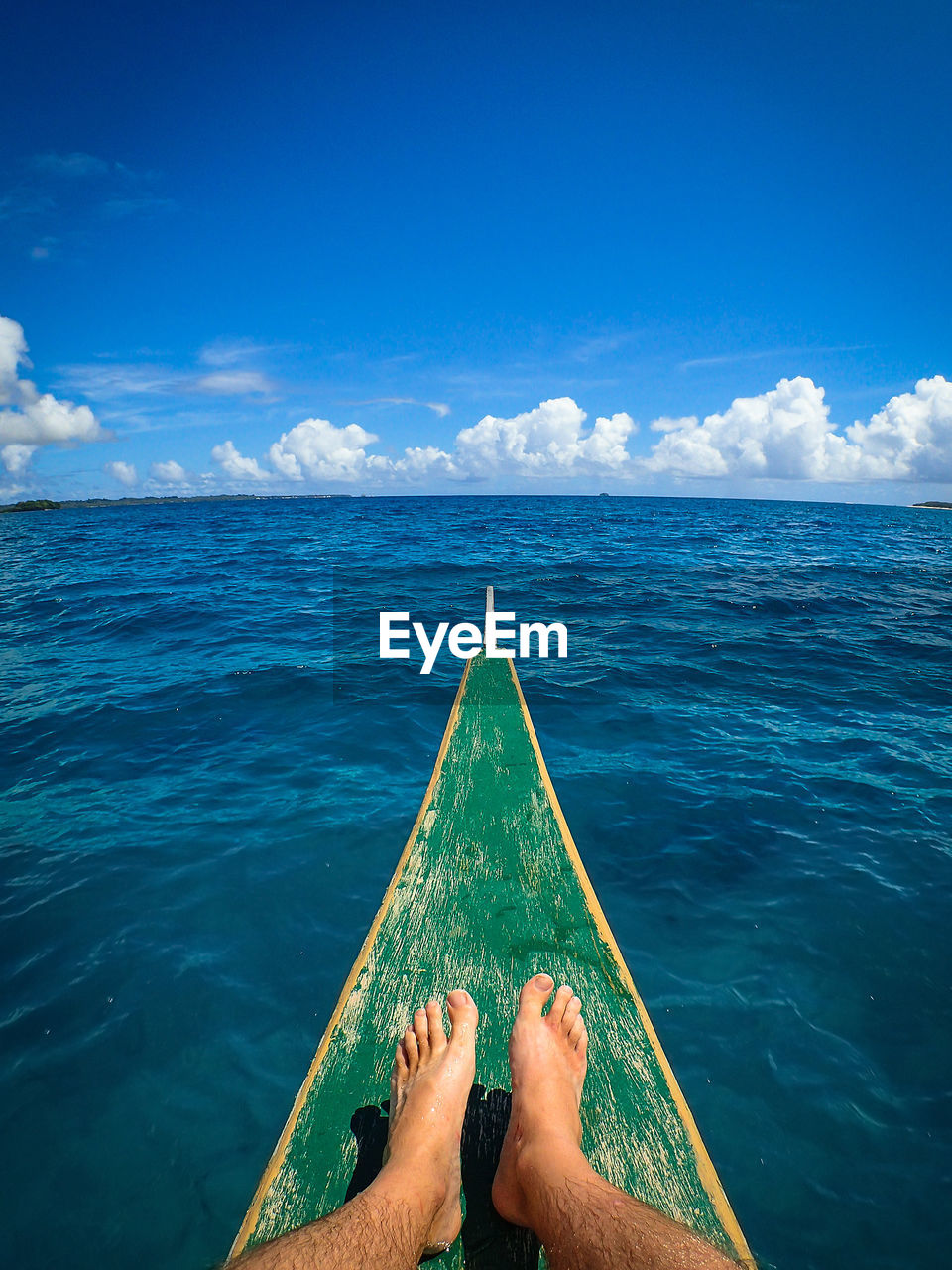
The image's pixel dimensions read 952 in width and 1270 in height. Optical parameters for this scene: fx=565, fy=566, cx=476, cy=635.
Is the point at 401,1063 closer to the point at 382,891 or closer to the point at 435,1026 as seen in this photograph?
the point at 435,1026

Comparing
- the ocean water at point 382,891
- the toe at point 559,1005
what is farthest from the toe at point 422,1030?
the ocean water at point 382,891

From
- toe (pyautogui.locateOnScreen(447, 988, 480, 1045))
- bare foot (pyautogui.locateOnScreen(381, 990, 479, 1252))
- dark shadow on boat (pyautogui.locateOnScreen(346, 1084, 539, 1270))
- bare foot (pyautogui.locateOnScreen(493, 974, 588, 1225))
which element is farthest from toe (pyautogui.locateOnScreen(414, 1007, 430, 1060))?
bare foot (pyautogui.locateOnScreen(493, 974, 588, 1225))

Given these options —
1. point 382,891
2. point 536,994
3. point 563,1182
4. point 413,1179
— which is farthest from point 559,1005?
point 382,891

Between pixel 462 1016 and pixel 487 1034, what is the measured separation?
15cm

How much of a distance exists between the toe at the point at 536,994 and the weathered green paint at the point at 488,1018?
115 millimetres

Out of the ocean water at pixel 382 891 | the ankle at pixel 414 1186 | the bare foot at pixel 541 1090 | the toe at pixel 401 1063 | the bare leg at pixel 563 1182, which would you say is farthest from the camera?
the ocean water at pixel 382 891

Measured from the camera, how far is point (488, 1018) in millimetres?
2676

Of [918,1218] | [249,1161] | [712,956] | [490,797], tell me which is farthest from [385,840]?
[918,1218]

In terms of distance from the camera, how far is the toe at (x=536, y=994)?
2.62m

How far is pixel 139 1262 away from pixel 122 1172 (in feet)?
1.36

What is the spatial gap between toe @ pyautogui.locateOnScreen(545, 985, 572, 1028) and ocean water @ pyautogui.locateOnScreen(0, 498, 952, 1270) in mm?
1132

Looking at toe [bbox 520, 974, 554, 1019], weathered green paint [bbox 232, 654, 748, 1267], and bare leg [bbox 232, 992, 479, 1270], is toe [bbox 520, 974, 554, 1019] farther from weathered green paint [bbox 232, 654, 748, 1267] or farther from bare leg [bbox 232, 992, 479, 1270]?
bare leg [bbox 232, 992, 479, 1270]

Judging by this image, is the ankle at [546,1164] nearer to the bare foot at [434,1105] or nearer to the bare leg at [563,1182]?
the bare leg at [563,1182]

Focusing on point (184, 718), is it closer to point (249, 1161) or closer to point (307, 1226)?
point (249, 1161)
